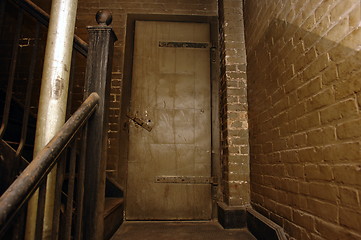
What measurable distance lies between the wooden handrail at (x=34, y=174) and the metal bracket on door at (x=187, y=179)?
1.70 metres

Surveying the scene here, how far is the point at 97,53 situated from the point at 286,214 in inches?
72.7

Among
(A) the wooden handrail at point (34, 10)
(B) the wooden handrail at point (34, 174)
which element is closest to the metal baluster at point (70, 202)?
(B) the wooden handrail at point (34, 174)

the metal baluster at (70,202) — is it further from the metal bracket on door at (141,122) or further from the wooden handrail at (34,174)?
the metal bracket on door at (141,122)

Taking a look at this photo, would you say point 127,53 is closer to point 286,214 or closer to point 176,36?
point 176,36

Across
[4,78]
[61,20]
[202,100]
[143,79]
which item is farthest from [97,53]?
[4,78]

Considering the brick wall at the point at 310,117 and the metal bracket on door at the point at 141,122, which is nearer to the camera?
the brick wall at the point at 310,117

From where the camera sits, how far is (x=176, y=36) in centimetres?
313

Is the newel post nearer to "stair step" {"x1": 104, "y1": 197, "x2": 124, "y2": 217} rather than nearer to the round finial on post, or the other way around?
the round finial on post

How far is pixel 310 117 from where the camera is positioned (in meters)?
1.38

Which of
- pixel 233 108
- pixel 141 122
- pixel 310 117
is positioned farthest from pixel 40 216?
pixel 233 108

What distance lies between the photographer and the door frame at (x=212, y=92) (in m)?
2.79

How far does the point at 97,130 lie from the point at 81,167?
286 millimetres

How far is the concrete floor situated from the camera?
209 centimetres

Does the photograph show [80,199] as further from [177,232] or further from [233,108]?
[233,108]
